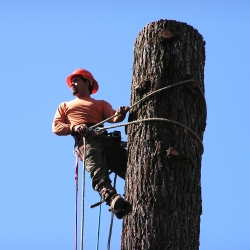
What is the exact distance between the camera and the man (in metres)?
5.32

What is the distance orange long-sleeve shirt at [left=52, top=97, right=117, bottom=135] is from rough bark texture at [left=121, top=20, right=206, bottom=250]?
756 millimetres

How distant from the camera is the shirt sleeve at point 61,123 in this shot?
569 centimetres

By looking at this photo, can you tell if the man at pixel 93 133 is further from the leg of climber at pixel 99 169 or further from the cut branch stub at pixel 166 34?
the cut branch stub at pixel 166 34

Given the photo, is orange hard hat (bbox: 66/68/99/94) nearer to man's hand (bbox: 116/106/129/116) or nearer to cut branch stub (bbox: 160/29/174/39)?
man's hand (bbox: 116/106/129/116)

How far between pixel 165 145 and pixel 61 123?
1.35 meters

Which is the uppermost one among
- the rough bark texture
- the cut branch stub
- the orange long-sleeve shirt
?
the cut branch stub

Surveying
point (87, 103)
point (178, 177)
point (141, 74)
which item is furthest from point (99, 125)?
point (178, 177)

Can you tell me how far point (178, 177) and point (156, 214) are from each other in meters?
0.34

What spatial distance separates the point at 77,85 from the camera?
6230 mm

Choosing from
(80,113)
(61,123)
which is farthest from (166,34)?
(61,123)

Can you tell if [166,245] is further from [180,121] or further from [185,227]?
[180,121]

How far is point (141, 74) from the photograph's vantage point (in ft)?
16.8

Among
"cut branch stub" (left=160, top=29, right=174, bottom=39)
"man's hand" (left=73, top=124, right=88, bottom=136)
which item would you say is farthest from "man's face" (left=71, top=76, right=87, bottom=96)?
"cut branch stub" (left=160, top=29, right=174, bottom=39)

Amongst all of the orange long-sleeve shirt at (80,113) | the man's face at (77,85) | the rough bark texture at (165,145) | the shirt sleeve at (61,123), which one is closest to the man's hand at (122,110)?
the rough bark texture at (165,145)
